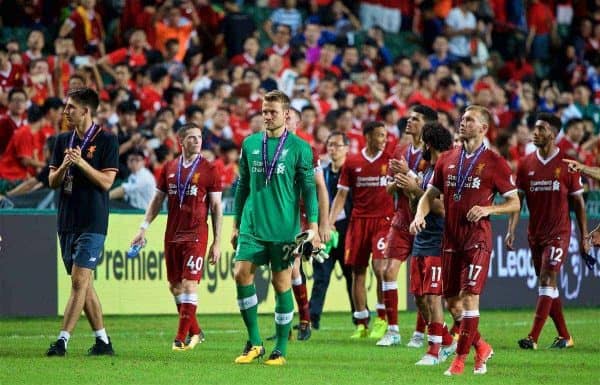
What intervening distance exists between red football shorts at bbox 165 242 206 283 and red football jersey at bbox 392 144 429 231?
7.27ft

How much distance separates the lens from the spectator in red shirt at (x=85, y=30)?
22969mm

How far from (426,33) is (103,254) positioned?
1294cm

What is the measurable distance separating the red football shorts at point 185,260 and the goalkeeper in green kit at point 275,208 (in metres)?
1.90

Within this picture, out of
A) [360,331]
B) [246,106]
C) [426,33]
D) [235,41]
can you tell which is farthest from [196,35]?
[360,331]

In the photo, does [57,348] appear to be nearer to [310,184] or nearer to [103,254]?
[310,184]

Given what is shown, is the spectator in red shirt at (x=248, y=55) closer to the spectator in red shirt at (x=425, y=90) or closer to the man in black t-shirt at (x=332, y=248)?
the spectator in red shirt at (x=425, y=90)

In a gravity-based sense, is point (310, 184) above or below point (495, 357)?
above

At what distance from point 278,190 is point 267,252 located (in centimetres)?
57

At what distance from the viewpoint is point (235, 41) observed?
82.0 feet

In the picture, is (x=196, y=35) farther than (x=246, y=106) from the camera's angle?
Yes

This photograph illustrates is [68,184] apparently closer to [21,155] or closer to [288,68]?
[21,155]

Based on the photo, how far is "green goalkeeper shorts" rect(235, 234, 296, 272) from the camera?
12070 mm

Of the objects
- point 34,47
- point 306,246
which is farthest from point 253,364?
point 34,47

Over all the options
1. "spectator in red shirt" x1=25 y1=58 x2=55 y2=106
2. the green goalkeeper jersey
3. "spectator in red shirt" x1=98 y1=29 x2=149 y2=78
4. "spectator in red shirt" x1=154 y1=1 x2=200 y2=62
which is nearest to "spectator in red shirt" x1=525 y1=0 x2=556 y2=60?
"spectator in red shirt" x1=154 y1=1 x2=200 y2=62
